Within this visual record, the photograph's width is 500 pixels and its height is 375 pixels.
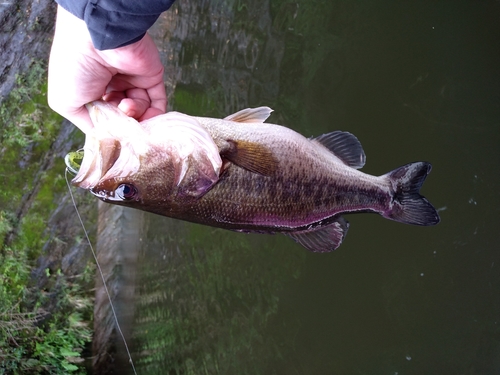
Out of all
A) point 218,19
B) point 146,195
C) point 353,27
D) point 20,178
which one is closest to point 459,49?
point 353,27

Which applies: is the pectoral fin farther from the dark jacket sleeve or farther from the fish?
the dark jacket sleeve

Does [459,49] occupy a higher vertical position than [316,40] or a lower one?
higher

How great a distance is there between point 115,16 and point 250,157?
73cm

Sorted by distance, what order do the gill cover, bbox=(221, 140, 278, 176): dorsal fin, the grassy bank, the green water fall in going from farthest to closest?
the grassy bank → the green water → bbox=(221, 140, 278, 176): dorsal fin → the gill cover

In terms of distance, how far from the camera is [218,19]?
3.69 m

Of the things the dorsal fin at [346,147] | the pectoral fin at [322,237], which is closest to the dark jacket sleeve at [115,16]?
the dorsal fin at [346,147]

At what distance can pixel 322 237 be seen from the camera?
196 centimetres

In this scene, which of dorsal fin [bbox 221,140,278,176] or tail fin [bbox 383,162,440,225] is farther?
tail fin [bbox 383,162,440,225]

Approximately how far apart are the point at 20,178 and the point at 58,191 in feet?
1.29

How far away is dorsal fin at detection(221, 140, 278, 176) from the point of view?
1.78 meters

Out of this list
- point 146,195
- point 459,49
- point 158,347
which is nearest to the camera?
point 146,195

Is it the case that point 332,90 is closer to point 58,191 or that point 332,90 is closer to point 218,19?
point 218,19

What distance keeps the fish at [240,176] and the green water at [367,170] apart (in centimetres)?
Answer: 106

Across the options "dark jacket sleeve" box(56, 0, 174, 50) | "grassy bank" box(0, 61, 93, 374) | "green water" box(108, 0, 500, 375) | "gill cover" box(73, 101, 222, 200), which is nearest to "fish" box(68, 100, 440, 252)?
"gill cover" box(73, 101, 222, 200)
